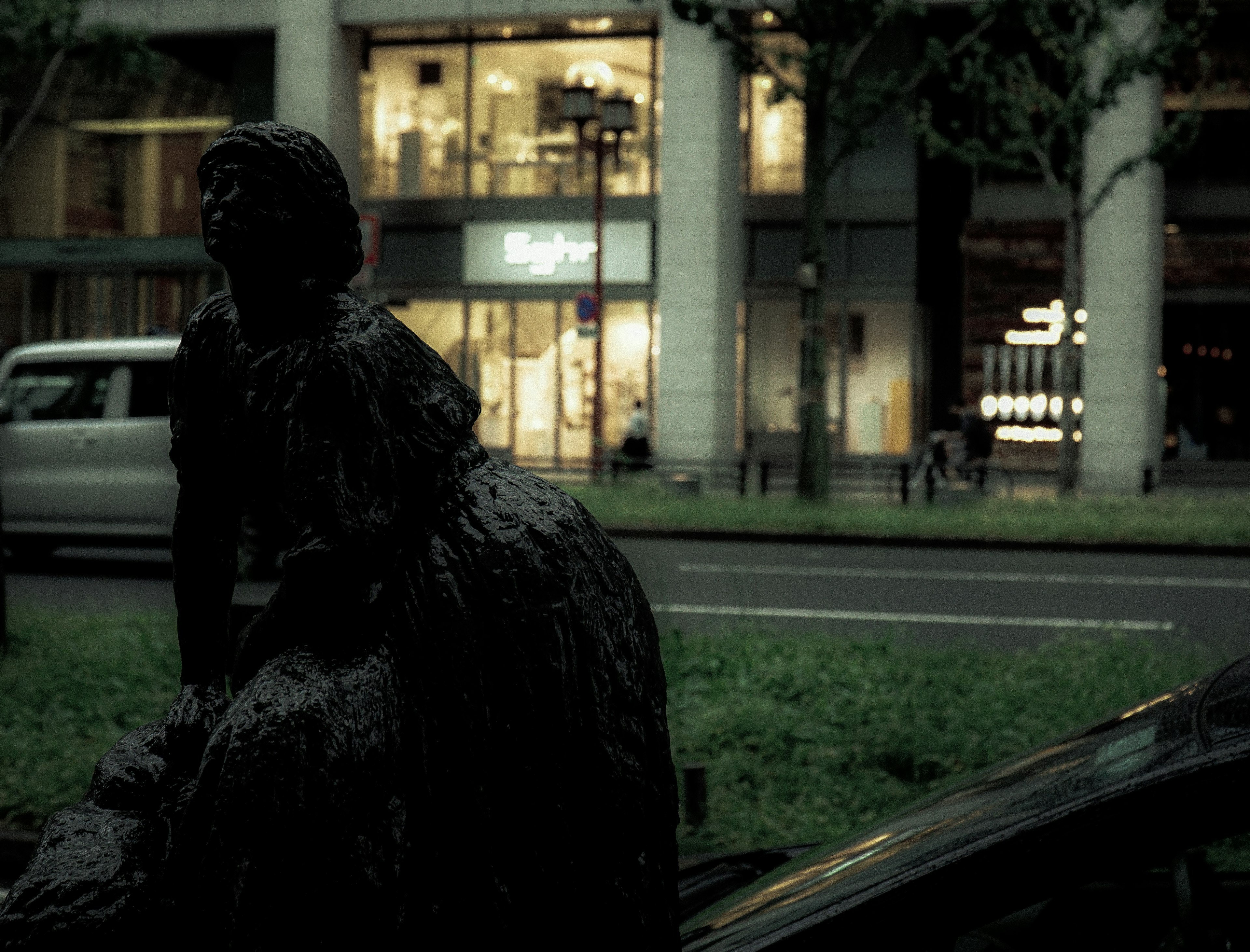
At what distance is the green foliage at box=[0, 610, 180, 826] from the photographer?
500 cm

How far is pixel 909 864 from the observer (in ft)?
5.82

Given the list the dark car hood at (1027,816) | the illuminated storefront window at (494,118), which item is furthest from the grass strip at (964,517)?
the dark car hood at (1027,816)

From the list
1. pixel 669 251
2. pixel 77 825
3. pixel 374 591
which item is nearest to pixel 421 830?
pixel 374 591

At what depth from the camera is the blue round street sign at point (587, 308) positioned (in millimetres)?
23609

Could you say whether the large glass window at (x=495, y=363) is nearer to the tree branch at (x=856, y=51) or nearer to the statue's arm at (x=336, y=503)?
the tree branch at (x=856, y=51)

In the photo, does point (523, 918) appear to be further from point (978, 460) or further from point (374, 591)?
point (978, 460)

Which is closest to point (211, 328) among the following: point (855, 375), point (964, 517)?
point (964, 517)

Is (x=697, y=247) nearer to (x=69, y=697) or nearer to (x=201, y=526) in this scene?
(x=69, y=697)

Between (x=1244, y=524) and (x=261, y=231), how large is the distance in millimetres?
16181

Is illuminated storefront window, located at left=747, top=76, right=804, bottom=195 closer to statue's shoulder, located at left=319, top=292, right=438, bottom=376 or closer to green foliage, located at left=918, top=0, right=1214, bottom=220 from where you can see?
green foliage, located at left=918, top=0, right=1214, bottom=220

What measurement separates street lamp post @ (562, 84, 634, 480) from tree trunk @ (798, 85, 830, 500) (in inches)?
185

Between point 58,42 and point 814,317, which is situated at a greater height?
point 58,42

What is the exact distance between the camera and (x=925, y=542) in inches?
608

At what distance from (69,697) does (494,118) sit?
23131 millimetres
